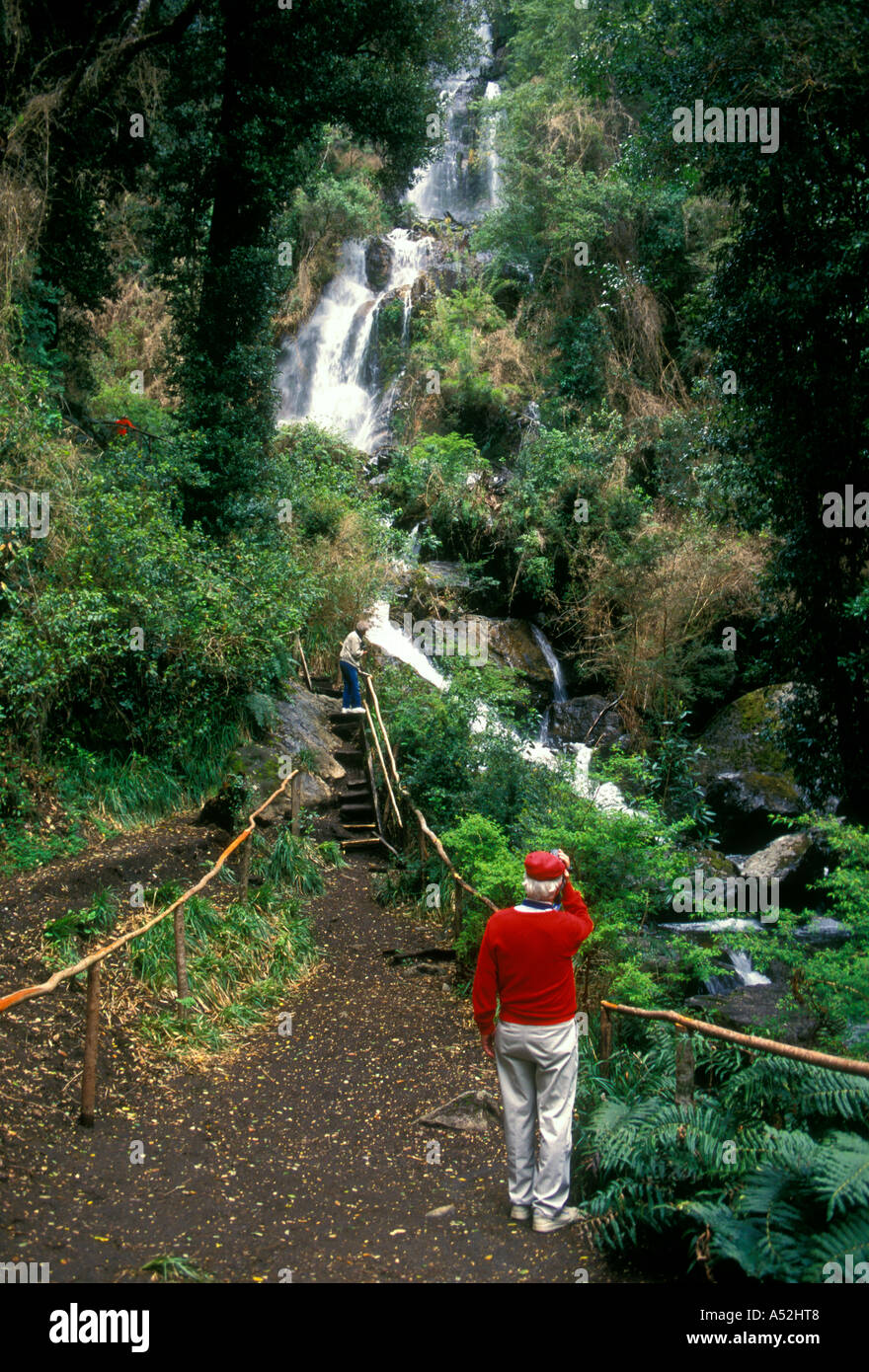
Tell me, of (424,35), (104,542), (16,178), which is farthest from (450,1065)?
(424,35)

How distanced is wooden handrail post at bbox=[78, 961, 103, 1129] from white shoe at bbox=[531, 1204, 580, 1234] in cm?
265

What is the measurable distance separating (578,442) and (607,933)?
15.7 m

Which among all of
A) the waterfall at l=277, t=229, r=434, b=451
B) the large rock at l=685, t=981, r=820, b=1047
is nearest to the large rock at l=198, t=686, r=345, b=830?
the large rock at l=685, t=981, r=820, b=1047

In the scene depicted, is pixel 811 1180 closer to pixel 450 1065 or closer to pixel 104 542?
pixel 450 1065

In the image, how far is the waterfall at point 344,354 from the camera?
2645 centimetres

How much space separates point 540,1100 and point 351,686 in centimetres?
1130

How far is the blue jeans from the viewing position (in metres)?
15.5

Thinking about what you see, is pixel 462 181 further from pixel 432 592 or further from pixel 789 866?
pixel 789 866

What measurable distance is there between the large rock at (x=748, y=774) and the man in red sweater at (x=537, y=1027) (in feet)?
31.2

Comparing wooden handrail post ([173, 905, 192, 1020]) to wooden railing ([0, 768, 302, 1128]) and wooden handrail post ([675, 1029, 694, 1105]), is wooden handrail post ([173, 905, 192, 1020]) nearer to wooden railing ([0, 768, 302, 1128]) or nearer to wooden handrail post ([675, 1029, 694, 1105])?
wooden railing ([0, 768, 302, 1128])

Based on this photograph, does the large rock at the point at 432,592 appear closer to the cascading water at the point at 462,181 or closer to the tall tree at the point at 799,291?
the tall tree at the point at 799,291

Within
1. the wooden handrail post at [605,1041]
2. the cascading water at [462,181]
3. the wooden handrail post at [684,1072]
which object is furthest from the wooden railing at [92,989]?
the cascading water at [462,181]

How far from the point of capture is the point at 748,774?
14586 mm

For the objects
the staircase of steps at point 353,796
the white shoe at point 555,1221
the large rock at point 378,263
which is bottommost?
the staircase of steps at point 353,796
